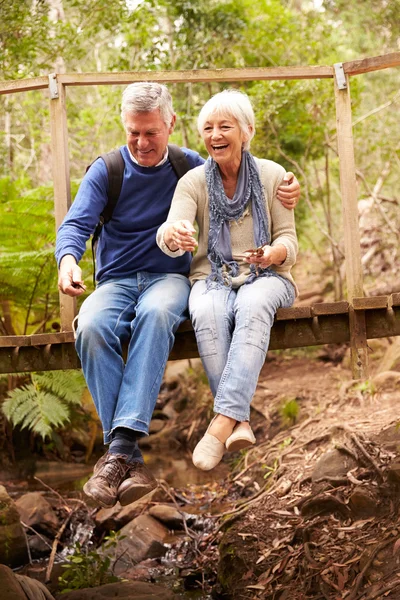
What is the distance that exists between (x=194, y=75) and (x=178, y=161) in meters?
0.66

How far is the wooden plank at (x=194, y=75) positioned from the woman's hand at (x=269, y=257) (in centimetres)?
125

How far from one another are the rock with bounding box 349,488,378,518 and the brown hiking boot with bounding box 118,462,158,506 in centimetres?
183

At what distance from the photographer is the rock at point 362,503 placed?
455 centimetres

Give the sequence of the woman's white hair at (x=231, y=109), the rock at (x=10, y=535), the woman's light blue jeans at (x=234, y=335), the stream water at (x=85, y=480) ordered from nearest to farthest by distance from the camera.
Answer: the woman's light blue jeans at (x=234, y=335), the woman's white hair at (x=231, y=109), the rock at (x=10, y=535), the stream water at (x=85, y=480)

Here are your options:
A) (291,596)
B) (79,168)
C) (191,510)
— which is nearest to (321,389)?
(191,510)

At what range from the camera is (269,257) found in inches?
132

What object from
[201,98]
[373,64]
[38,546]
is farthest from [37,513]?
[201,98]

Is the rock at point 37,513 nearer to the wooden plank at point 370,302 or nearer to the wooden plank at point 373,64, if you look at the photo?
the wooden plank at point 370,302

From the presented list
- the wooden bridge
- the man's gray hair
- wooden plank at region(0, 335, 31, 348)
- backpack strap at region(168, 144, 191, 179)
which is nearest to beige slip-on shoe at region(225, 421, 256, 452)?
the wooden bridge

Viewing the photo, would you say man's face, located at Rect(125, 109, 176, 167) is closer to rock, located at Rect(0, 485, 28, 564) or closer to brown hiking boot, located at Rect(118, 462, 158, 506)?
brown hiking boot, located at Rect(118, 462, 158, 506)

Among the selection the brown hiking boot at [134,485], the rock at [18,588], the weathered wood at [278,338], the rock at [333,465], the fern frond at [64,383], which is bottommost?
the rock at [18,588]

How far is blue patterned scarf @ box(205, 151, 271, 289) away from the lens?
3.54 m

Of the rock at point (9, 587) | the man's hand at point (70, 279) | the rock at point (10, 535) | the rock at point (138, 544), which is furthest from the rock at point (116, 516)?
the man's hand at point (70, 279)

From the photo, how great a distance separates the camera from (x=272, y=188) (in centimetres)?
361
